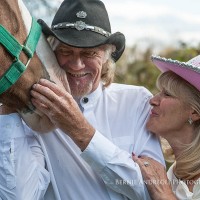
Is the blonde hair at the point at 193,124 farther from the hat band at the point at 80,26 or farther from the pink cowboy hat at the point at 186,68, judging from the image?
the hat band at the point at 80,26

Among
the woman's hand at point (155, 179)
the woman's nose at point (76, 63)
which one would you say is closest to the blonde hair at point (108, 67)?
the woman's nose at point (76, 63)

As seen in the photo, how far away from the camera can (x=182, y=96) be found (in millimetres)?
2666

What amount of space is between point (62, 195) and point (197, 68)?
93cm

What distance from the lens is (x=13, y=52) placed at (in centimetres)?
222

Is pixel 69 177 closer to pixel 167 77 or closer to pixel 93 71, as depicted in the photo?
pixel 93 71

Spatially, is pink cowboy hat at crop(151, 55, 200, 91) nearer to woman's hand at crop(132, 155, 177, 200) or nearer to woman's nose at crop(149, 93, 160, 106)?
woman's nose at crop(149, 93, 160, 106)

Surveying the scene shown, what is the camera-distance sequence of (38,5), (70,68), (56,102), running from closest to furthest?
(56,102), (70,68), (38,5)

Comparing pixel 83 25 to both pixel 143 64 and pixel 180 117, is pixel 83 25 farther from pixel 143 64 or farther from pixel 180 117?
pixel 143 64

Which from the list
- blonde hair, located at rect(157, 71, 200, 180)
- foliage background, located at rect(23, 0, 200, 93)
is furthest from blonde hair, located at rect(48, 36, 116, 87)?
foliage background, located at rect(23, 0, 200, 93)

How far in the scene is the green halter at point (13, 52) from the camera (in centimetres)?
219

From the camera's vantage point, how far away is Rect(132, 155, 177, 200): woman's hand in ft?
7.89

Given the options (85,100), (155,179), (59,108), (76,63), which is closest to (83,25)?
(76,63)

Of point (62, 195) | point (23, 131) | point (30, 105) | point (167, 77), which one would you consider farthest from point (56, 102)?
point (167, 77)

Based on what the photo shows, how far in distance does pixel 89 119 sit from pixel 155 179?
0.47 metres
